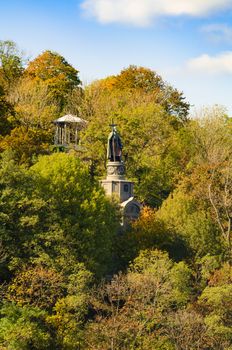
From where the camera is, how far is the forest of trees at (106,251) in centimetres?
3381

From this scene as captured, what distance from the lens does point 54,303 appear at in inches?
1426

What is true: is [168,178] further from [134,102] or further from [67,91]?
[67,91]

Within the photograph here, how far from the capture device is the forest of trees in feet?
111

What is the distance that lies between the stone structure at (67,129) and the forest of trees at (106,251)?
5330mm

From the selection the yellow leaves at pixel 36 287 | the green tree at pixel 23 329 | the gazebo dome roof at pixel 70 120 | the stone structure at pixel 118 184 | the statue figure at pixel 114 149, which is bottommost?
the green tree at pixel 23 329

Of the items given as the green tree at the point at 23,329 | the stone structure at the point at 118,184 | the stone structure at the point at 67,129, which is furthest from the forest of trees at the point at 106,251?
the stone structure at the point at 67,129

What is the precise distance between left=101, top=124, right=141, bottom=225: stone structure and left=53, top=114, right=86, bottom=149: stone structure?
13959 millimetres

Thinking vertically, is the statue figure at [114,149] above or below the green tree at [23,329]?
above

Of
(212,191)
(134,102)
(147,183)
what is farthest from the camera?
(134,102)

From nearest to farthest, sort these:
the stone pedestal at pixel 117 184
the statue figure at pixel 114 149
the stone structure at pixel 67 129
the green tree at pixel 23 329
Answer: the green tree at pixel 23 329 → the stone pedestal at pixel 117 184 → the statue figure at pixel 114 149 → the stone structure at pixel 67 129

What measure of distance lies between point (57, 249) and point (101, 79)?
1840 inches

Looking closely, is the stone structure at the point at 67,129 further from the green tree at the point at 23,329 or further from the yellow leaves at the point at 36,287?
the green tree at the point at 23,329

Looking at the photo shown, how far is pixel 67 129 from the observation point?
213 ft

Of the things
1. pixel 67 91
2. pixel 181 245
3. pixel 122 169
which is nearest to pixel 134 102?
pixel 67 91
